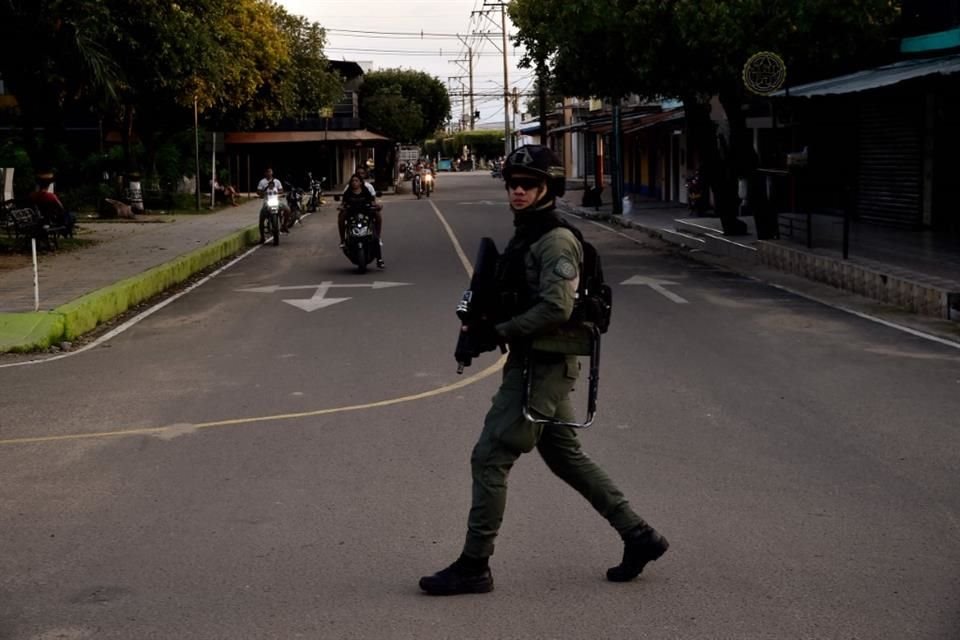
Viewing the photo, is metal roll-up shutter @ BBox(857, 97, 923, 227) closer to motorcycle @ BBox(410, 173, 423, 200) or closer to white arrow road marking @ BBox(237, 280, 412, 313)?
white arrow road marking @ BBox(237, 280, 412, 313)

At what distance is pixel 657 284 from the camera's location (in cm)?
1778

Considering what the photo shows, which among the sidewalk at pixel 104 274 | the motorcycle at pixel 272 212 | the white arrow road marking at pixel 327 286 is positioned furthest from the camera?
the motorcycle at pixel 272 212

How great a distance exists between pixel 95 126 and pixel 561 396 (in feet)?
177

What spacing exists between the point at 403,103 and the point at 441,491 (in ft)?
272

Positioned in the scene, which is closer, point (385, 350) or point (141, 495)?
point (141, 495)

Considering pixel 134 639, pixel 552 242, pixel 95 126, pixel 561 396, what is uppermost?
pixel 95 126

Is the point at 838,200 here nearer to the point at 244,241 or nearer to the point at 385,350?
the point at 244,241

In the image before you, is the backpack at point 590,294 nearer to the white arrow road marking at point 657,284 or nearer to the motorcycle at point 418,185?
the white arrow road marking at point 657,284

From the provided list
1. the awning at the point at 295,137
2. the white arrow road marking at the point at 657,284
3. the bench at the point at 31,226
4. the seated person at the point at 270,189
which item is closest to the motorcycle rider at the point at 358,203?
the white arrow road marking at the point at 657,284

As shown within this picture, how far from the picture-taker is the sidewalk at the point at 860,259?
47.1 ft

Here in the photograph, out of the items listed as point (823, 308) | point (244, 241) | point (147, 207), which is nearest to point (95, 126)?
point (147, 207)

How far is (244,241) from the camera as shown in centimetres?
2789

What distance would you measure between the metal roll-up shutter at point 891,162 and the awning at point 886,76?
5.36 feet

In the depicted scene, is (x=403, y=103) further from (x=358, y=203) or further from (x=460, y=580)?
(x=460, y=580)
